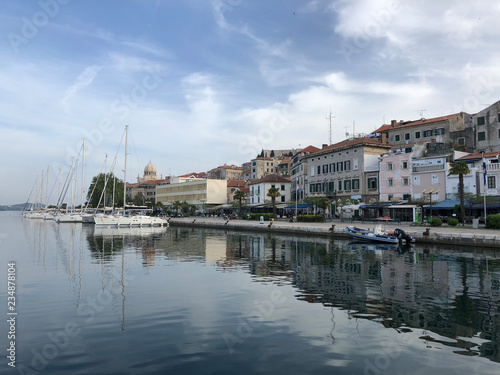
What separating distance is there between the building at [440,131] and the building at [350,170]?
6.48m

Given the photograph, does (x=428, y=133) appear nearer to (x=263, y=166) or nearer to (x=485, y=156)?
(x=485, y=156)

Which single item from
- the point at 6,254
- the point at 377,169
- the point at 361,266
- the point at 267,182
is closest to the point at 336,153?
the point at 377,169

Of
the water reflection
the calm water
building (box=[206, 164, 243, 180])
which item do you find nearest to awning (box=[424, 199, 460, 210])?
the water reflection

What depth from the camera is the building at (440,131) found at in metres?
64.1

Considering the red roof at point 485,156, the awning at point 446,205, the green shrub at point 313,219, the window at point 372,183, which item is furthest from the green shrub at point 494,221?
the green shrub at point 313,219

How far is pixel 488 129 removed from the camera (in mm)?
59875

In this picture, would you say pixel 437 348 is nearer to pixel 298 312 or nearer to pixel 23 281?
pixel 298 312

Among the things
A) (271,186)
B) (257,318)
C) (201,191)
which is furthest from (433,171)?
(201,191)

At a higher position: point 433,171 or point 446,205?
point 433,171

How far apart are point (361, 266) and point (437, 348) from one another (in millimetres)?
14919

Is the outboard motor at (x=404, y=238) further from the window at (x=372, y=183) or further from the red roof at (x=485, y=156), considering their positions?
the window at (x=372, y=183)

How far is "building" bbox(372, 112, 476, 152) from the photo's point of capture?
6412 cm

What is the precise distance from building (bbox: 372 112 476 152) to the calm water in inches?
1714

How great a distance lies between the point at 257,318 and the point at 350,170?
55.7 metres
